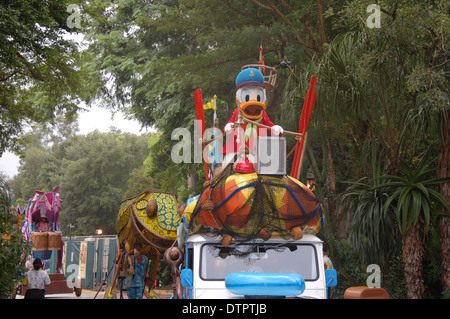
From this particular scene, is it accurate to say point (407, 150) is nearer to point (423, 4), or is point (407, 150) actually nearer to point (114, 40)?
point (423, 4)

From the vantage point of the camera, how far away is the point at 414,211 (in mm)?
9328

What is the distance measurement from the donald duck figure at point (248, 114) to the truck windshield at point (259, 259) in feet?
5.85

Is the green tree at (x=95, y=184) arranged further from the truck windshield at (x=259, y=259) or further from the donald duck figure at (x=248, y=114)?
the truck windshield at (x=259, y=259)

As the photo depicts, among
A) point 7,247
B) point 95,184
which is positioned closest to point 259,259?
point 7,247

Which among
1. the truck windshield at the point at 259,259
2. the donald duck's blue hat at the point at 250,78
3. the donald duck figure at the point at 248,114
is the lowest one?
the truck windshield at the point at 259,259

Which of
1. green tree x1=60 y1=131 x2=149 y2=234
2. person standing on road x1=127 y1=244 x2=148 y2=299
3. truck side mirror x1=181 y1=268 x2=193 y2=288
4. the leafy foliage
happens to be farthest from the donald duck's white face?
green tree x1=60 y1=131 x2=149 y2=234

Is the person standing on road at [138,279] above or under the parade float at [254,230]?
under

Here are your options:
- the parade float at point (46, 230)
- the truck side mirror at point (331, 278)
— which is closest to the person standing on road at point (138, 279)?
the parade float at point (46, 230)

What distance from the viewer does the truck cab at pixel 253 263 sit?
604cm

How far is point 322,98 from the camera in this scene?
36.4 ft

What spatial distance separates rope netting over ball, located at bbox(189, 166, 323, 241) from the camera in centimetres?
633

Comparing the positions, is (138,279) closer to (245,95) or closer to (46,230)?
(245,95)

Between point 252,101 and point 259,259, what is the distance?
3020 millimetres
